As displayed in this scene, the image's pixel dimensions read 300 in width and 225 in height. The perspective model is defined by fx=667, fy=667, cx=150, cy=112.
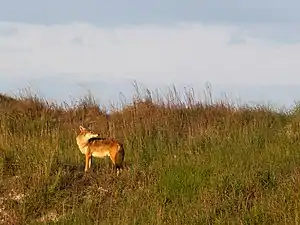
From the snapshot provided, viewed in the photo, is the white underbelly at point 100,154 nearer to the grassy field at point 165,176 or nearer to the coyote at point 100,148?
the coyote at point 100,148

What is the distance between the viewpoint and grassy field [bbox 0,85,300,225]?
902cm

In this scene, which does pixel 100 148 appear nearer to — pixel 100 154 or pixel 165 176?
pixel 100 154

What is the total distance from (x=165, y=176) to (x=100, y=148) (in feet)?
4.05

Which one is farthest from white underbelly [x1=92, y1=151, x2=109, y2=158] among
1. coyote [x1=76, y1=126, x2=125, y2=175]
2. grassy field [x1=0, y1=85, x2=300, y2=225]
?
grassy field [x1=0, y1=85, x2=300, y2=225]

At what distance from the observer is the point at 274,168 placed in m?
10.3

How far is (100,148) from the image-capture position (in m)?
10.8

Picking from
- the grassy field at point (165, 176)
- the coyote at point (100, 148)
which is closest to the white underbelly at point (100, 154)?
the coyote at point (100, 148)

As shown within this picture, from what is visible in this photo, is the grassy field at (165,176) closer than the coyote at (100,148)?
Yes

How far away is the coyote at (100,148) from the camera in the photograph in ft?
35.2

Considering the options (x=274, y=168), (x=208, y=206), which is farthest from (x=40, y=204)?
(x=274, y=168)

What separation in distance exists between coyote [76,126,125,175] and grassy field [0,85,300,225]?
0.71 feet

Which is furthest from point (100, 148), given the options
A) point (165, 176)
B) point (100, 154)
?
point (165, 176)

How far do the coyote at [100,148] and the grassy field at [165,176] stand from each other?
0.22 metres

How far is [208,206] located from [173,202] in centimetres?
85
